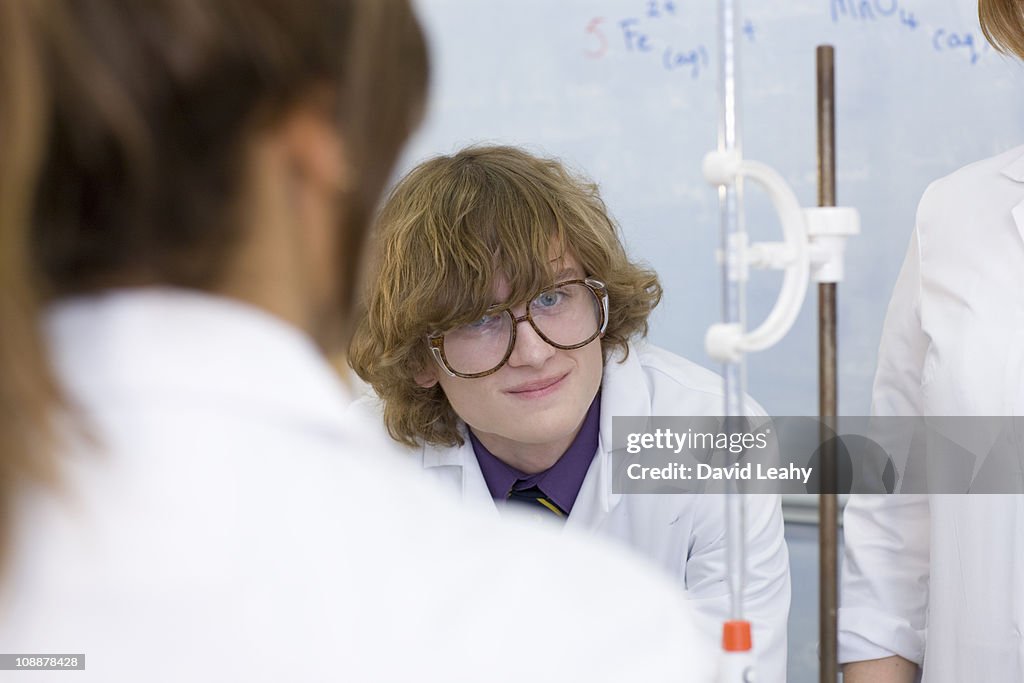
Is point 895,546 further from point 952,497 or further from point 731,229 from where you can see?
point 731,229

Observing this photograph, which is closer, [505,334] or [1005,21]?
[1005,21]

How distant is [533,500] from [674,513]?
20 cm

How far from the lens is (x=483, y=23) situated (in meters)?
2.04

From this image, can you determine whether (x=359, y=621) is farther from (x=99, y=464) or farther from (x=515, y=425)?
(x=515, y=425)

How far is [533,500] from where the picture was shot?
1481 millimetres

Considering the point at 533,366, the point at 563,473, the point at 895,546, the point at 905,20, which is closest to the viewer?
the point at 895,546

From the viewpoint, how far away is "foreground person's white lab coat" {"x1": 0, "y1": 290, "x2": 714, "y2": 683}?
0.41m

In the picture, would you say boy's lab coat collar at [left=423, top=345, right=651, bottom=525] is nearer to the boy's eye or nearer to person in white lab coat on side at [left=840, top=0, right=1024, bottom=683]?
the boy's eye

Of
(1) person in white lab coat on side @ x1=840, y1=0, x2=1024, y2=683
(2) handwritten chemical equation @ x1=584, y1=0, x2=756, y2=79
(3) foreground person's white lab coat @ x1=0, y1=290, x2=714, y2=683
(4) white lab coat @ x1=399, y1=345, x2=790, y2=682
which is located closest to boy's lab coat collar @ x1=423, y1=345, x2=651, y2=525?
(4) white lab coat @ x1=399, y1=345, x2=790, y2=682

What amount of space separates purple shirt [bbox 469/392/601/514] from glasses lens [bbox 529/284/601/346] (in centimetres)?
13

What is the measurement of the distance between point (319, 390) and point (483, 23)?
5.60 ft

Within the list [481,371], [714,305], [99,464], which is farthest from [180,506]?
[714,305]

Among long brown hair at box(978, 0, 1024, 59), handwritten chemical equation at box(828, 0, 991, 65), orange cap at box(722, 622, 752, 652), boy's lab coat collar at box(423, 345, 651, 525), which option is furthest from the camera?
handwritten chemical equation at box(828, 0, 991, 65)

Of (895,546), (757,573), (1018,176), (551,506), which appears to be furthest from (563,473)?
(1018,176)
